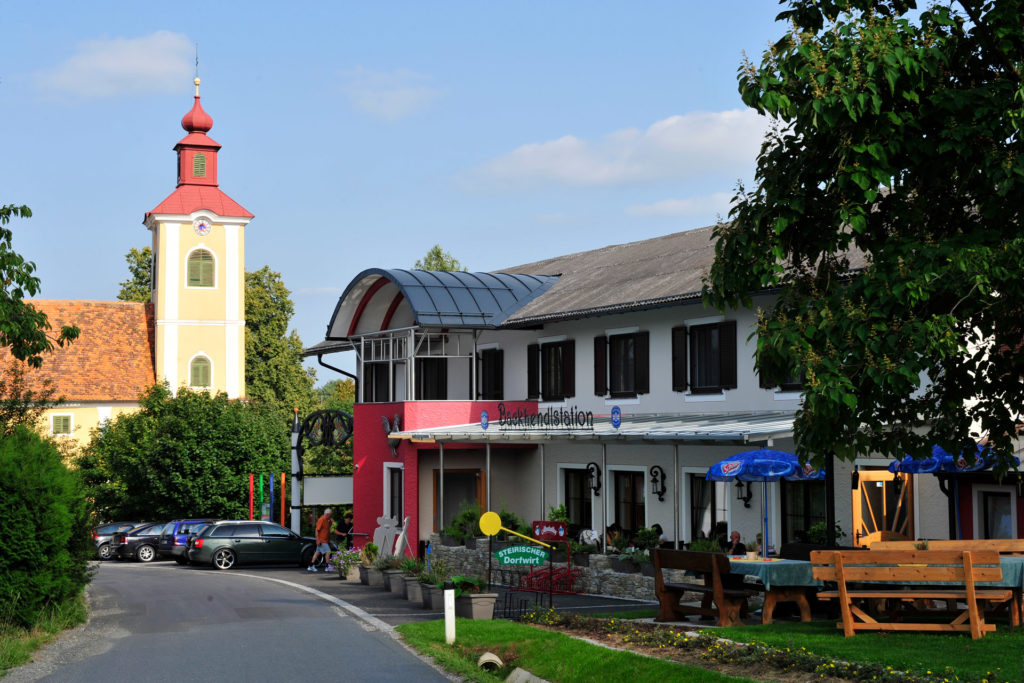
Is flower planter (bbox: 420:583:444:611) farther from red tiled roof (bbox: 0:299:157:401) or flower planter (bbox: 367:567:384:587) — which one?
red tiled roof (bbox: 0:299:157:401)

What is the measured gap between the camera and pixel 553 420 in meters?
27.4

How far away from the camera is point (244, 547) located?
35375 mm

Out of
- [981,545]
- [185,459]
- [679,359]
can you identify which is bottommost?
[981,545]

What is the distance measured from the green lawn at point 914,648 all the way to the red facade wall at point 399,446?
17.8 meters

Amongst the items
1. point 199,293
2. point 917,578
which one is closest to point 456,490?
point 917,578

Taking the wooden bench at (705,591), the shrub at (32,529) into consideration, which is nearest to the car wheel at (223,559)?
the shrub at (32,529)

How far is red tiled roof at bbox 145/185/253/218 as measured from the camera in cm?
5981

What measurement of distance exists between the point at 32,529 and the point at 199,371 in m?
43.2

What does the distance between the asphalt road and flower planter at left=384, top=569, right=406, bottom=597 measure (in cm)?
147

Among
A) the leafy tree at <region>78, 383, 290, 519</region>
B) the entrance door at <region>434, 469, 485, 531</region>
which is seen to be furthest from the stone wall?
the leafy tree at <region>78, 383, 290, 519</region>

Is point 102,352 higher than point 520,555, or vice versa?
point 102,352

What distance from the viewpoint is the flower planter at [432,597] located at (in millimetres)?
20578

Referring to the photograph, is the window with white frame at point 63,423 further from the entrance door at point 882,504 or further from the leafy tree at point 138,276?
the entrance door at point 882,504

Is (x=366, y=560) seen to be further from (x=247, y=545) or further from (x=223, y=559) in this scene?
(x=223, y=559)
